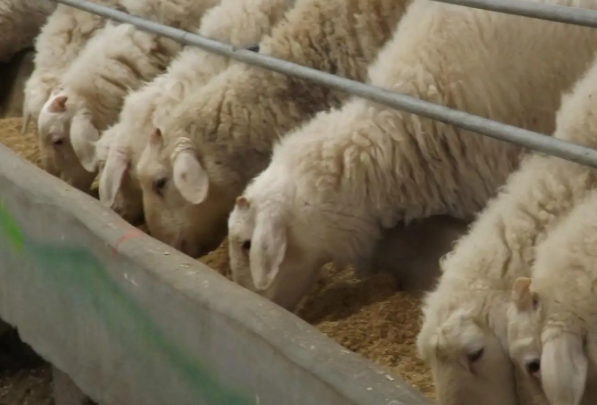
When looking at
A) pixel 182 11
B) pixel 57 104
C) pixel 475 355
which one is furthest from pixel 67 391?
pixel 475 355

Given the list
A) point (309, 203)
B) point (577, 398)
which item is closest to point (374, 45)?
point (309, 203)

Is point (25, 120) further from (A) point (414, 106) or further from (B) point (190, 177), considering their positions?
(A) point (414, 106)

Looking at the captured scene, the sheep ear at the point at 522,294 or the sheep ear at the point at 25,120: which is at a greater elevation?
the sheep ear at the point at 522,294

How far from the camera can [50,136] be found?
162 inches

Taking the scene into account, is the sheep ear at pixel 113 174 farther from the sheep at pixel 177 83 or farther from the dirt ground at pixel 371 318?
the dirt ground at pixel 371 318

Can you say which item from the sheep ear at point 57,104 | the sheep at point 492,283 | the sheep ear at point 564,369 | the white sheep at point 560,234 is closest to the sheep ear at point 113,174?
the sheep ear at point 57,104

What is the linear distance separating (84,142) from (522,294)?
2.45 metres

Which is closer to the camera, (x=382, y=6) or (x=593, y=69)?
(x=593, y=69)

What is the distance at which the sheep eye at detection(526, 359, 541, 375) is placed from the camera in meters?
2.13

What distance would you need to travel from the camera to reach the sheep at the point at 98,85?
160 inches

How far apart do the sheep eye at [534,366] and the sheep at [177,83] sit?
6.39 feet

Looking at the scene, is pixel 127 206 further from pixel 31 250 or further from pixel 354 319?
pixel 354 319

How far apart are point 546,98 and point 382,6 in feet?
2.69

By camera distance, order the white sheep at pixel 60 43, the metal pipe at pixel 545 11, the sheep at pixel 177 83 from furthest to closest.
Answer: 1. the white sheep at pixel 60 43
2. the sheep at pixel 177 83
3. the metal pipe at pixel 545 11
